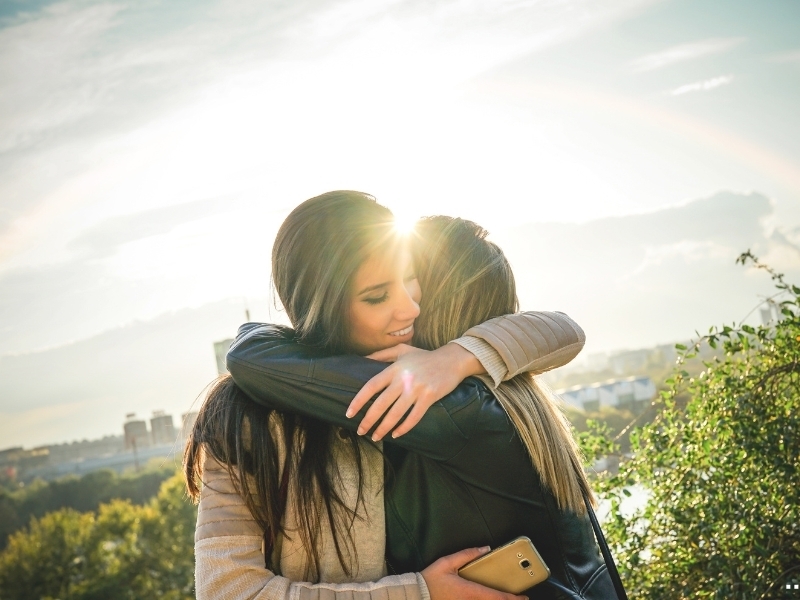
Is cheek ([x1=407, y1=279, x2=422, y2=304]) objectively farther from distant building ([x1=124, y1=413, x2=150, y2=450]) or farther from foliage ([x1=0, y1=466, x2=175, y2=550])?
distant building ([x1=124, y1=413, x2=150, y2=450])

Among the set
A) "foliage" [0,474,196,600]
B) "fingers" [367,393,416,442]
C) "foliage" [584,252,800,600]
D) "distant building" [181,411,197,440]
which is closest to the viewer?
"fingers" [367,393,416,442]

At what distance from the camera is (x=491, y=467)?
1.56 metres

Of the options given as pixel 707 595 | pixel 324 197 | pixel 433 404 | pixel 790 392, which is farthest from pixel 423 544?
pixel 790 392

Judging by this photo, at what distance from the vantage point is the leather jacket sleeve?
1531mm

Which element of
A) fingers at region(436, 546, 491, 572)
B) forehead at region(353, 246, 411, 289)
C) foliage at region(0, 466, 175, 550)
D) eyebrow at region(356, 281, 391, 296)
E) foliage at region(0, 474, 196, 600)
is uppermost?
forehead at region(353, 246, 411, 289)

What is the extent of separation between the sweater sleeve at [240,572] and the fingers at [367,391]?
0.31m

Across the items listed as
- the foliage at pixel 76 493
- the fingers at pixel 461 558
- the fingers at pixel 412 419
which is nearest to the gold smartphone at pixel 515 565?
the fingers at pixel 461 558

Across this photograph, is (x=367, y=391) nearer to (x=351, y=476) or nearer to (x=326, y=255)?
(x=351, y=476)

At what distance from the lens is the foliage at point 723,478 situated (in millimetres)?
2824

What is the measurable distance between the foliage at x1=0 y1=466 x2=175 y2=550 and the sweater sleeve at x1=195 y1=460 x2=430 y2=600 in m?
40.5

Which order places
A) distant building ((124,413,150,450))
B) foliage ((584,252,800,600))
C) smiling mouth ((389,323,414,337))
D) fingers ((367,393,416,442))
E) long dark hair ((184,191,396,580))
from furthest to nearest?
distant building ((124,413,150,450)) < foliage ((584,252,800,600)) < smiling mouth ((389,323,414,337)) < long dark hair ((184,191,396,580)) < fingers ((367,393,416,442))

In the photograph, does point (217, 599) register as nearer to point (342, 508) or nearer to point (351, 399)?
point (342, 508)

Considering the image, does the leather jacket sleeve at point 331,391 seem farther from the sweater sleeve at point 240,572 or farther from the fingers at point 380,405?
the sweater sleeve at point 240,572

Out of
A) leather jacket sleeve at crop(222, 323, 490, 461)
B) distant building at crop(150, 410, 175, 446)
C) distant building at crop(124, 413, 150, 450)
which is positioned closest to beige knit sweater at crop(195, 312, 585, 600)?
leather jacket sleeve at crop(222, 323, 490, 461)
